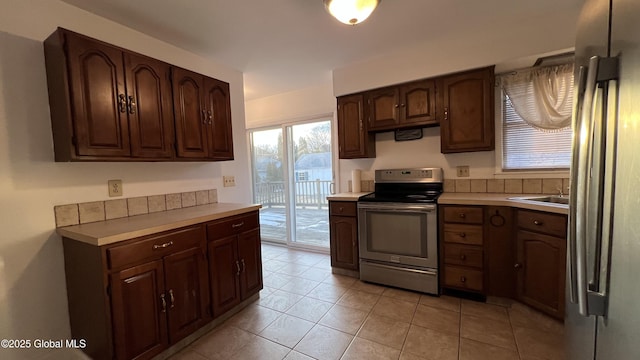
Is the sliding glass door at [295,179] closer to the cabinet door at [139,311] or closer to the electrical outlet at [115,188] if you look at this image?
the electrical outlet at [115,188]

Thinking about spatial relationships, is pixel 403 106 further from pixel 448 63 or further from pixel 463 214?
pixel 463 214

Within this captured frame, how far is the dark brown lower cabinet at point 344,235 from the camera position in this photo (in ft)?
9.27

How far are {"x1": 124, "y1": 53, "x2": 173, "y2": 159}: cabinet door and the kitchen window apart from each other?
10.0ft

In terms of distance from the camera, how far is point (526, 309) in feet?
6.83

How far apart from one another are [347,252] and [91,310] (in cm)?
214

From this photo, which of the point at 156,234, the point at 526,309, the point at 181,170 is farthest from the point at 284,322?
the point at 526,309

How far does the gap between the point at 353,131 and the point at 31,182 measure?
107 inches

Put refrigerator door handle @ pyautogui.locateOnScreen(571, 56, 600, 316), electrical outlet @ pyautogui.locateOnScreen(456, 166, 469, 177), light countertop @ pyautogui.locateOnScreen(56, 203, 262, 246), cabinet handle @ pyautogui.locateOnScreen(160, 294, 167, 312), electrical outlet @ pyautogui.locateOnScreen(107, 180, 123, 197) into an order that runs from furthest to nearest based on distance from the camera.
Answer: electrical outlet @ pyautogui.locateOnScreen(456, 166, 469, 177) < electrical outlet @ pyautogui.locateOnScreen(107, 180, 123, 197) < cabinet handle @ pyautogui.locateOnScreen(160, 294, 167, 312) < light countertop @ pyautogui.locateOnScreen(56, 203, 262, 246) < refrigerator door handle @ pyautogui.locateOnScreen(571, 56, 600, 316)

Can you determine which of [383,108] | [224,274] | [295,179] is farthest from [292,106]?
[224,274]

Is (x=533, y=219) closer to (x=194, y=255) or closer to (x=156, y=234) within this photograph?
(x=194, y=255)

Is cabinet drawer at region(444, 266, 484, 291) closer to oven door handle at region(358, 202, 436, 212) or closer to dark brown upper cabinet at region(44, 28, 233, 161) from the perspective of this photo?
oven door handle at region(358, 202, 436, 212)

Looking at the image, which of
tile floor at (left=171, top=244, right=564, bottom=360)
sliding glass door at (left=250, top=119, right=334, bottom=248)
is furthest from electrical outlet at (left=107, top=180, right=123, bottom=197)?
sliding glass door at (left=250, top=119, right=334, bottom=248)

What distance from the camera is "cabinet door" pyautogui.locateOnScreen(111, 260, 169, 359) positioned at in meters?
1.45

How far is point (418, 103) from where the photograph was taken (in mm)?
2715
